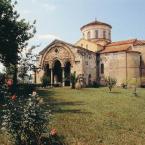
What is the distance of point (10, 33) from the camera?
2970 centimetres

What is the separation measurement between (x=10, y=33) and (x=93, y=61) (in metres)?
26.2

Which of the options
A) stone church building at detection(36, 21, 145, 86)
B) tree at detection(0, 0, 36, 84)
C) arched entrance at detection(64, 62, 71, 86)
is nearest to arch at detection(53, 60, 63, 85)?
stone church building at detection(36, 21, 145, 86)

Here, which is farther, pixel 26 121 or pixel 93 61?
pixel 93 61

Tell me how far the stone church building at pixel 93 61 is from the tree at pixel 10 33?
19105 millimetres

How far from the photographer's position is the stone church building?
168 ft

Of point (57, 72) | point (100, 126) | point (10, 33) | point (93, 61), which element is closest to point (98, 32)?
point (93, 61)

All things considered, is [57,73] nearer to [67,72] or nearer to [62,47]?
[67,72]

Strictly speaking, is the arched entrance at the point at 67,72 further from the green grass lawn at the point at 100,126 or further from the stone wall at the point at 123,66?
the green grass lawn at the point at 100,126

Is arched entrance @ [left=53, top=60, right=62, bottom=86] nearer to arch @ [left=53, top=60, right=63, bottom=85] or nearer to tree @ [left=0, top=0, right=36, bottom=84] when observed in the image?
arch @ [left=53, top=60, right=63, bottom=85]

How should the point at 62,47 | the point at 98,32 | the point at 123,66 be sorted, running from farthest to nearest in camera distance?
1. the point at 98,32
2. the point at 62,47
3. the point at 123,66

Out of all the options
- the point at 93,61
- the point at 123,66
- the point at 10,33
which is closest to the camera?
the point at 10,33

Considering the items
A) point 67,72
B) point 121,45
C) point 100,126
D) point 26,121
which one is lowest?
point 100,126

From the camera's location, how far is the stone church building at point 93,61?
168 ft

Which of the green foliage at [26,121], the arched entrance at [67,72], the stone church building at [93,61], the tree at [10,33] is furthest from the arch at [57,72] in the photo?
the green foliage at [26,121]
